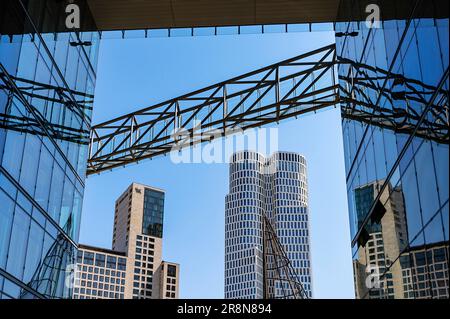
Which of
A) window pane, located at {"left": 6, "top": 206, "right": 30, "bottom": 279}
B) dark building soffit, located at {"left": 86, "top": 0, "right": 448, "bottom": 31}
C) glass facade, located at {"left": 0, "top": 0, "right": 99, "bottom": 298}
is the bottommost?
window pane, located at {"left": 6, "top": 206, "right": 30, "bottom": 279}

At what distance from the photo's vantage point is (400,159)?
17531mm

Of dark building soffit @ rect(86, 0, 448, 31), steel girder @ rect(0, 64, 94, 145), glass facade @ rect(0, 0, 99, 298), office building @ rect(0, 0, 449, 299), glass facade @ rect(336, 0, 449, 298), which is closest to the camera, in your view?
glass facade @ rect(336, 0, 449, 298)

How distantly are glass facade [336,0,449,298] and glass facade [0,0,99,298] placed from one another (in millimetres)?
11555

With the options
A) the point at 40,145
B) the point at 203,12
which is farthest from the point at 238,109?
the point at 40,145

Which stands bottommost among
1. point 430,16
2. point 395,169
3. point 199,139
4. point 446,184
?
point 446,184

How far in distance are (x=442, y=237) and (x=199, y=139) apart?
79.7 ft

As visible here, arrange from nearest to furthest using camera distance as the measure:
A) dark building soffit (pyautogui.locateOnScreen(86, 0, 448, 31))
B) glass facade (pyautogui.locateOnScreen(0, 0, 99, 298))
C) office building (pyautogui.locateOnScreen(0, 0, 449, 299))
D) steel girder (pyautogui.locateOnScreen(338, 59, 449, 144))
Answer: steel girder (pyautogui.locateOnScreen(338, 59, 449, 144)) → office building (pyautogui.locateOnScreen(0, 0, 449, 299)) → glass facade (pyautogui.locateOnScreen(0, 0, 99, 298)) → dark building soffit (pyautogui.locateOnScreen(86, 0, 448, 31))

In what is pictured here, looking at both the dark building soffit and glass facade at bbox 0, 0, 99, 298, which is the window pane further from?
the dark building soffit

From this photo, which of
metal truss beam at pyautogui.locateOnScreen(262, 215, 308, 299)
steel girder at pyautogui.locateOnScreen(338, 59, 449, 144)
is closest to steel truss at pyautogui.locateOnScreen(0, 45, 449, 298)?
steel girder at pyautogui.locateOnScreen(338, 59, 449, 144)

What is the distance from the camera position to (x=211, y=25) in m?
28.5

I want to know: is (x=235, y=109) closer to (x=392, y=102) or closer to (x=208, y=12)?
(x=208, y=12)

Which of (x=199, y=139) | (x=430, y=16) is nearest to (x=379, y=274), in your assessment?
(x=430, y=16)

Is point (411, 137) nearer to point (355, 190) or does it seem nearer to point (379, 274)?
point (379, 274)

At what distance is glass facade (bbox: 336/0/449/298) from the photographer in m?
14.0
